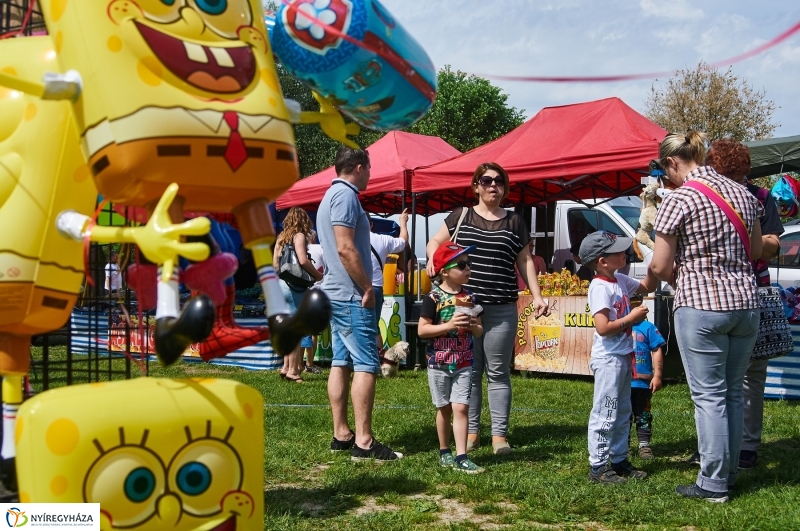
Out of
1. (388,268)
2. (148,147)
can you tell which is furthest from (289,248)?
(148,147)

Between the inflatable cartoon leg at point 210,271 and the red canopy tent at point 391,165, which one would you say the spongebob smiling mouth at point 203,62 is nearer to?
the inflatable cartoon leg at point 210,271

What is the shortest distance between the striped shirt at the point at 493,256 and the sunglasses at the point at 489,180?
22 cm

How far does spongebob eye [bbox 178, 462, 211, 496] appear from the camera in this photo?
275cm

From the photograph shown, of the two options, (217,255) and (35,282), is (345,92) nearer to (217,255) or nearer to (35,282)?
(217,255)

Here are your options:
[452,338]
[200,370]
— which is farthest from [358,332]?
[200,370]

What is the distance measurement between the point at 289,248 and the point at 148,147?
6.07m

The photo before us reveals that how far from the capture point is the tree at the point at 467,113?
34844 millimetres

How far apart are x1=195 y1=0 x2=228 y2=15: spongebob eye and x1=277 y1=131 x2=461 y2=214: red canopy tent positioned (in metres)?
7.91

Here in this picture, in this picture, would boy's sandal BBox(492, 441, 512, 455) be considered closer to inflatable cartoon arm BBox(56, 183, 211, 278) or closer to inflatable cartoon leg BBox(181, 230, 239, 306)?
inflatable cartoon leg BBox(181, 230, 239, 306)

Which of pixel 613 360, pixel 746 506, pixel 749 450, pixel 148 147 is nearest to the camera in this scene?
pixel 148 147

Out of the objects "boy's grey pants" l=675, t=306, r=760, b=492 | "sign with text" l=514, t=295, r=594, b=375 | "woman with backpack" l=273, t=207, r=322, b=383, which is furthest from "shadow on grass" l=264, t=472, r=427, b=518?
"sign with text" l=514, t=295, r=594, b=375

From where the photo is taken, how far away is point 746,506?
408 centimetres

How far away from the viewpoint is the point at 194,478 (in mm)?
2768

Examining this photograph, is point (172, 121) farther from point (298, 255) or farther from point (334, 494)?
point (298, 255)
